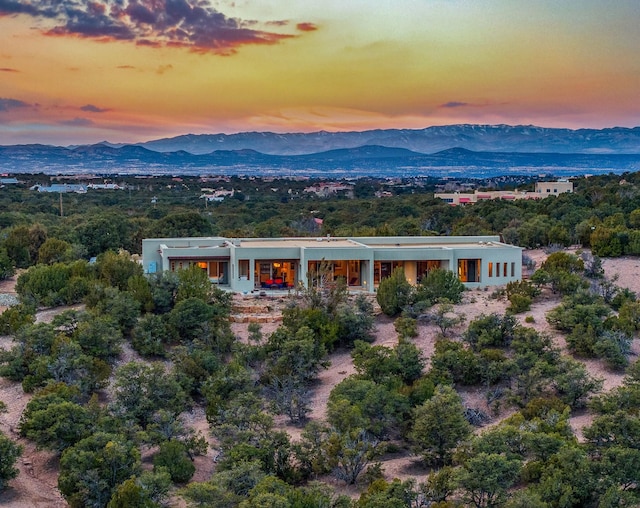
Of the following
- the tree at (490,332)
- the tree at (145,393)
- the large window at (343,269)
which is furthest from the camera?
the large window at (343,269)

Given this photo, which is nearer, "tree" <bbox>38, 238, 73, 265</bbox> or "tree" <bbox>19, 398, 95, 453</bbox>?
"tree" <bbox>19, 398, 95, 453</bbox>

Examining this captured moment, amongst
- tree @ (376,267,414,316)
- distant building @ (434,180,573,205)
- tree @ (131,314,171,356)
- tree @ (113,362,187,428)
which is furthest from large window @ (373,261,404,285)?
distant building @ (434,180,573,205)

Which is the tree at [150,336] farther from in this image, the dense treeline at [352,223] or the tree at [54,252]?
the dense treeline at [352,223]

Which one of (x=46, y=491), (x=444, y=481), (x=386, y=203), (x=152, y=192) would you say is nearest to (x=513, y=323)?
(x=444, y=481)

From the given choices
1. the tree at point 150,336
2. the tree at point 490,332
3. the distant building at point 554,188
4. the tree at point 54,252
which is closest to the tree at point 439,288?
the tree at point 490,332

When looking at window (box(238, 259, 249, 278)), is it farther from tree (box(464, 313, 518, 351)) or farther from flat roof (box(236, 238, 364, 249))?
tree (box(464, 313, 518, 351))

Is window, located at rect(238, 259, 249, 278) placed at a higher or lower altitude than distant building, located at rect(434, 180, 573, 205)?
lower
